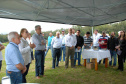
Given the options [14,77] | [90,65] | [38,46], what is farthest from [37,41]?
[90,65]

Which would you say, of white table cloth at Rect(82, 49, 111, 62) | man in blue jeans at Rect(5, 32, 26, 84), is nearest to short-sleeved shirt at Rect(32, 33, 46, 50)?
man in blue jeans at Rect(5, 32, 26, 84)

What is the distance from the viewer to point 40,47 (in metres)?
3.21

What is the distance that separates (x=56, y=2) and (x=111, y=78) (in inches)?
130

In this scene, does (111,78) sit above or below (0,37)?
below

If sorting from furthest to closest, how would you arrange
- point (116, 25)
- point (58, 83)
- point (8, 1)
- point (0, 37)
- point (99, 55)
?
point (116, 25), point (0, 37), point (99, 55), point (8, 1), point (58, 83)

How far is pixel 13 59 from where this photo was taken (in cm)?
144

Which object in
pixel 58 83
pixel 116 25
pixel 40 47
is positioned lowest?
pixel 58 83

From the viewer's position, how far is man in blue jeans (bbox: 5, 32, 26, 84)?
1443mm

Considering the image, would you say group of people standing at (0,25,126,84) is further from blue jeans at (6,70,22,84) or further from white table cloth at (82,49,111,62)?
white table cloth at (82,49,111,62)

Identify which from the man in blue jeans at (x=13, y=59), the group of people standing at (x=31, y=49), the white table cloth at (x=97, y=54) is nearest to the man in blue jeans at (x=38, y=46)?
Answer: the group of people standing at (x=31, y=49)

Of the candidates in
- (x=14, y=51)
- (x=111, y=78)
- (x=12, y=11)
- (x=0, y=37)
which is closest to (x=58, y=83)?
(x=111, y=78)

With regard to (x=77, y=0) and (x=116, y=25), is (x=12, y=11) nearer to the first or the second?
(x=77, y=0)

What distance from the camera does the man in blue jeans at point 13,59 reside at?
Answer: 56.8 inches

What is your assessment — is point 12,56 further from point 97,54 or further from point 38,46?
point 97,54
